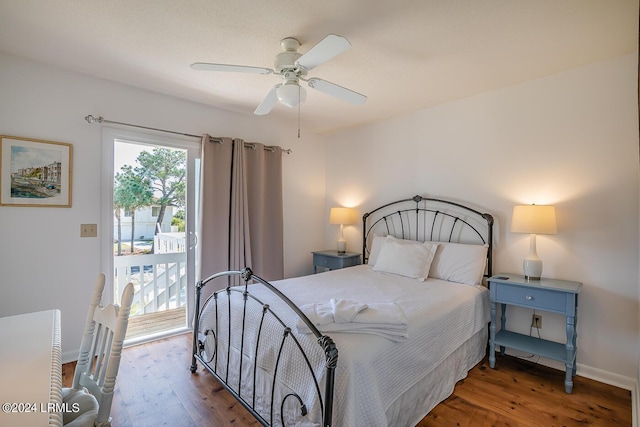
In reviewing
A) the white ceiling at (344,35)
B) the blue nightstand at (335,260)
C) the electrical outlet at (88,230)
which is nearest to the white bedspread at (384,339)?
the blue nightstand at (335,260)

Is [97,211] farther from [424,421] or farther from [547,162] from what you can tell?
[547,162]

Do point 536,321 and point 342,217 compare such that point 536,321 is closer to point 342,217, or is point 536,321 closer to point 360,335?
point 360,335

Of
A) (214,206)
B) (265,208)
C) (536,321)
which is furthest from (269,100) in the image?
(536,321)

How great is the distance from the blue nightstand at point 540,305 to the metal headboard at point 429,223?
0.45 meters

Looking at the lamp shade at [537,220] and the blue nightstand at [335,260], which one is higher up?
the lamp shade at [537,220]

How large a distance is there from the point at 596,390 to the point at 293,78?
319cm

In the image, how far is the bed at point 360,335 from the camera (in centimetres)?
149

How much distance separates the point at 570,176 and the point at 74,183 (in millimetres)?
4257

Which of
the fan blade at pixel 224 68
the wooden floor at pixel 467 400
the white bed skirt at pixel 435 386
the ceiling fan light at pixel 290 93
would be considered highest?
the fan blade at pixel 224 68

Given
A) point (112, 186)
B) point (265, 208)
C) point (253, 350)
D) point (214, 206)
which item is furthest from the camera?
point (265, 208)

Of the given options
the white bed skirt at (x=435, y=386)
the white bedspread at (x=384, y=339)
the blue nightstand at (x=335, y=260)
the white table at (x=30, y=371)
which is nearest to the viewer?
the white table at (x=30, y=371)

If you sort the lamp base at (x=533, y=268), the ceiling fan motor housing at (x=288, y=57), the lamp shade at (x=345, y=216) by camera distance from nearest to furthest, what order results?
the ceiling fan motor housing at (x=288, y=57) < the lamp base at (x=533, y=268) < the lamp shade at (x=345, y=216)

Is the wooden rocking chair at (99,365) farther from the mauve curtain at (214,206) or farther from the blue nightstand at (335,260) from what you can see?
the blue nightstand at (335,260)

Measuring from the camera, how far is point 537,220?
8.08ft
